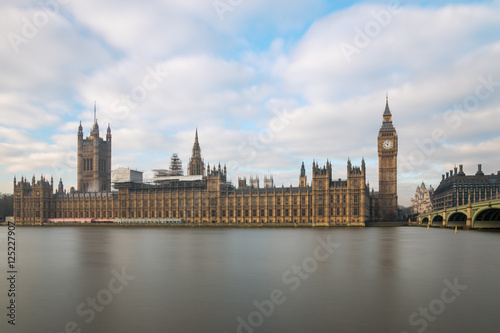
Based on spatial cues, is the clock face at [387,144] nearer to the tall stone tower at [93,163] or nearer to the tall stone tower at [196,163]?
the tall stone tower at [196,163]

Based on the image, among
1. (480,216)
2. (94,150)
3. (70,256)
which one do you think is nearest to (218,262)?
(70,256)

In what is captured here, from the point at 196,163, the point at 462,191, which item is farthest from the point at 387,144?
the point at 196,163

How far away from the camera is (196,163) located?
165 metres

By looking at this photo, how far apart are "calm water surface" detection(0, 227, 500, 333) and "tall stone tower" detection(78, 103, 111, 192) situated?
148 m

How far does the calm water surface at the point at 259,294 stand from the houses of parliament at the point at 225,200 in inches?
2950

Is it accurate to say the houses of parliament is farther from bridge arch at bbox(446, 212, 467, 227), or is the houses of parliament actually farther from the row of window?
bridge arch at bbox(446, 212, 467, 227)

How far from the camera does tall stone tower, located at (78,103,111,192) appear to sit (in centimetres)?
17762

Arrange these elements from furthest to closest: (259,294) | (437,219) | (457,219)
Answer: (437,219), (457,219), (259,294)

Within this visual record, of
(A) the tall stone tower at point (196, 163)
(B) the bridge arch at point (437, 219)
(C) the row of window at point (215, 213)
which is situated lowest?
(B) the bridge arch at point (437, 219)

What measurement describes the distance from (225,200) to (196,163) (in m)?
45.9

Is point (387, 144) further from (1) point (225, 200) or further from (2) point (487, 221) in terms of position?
(1) point (225, 200)

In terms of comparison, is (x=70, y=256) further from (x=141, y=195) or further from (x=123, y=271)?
(x=141, y=195)

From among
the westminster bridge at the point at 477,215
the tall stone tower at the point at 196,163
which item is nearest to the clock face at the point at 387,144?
the westminster bridge at the point at 477,215

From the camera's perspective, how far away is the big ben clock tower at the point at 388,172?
129m
